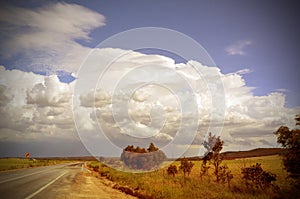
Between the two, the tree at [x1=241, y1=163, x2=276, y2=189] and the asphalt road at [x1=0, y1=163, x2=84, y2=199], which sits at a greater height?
the tree at [x1=241, y1=163, x2=276, y2=189]

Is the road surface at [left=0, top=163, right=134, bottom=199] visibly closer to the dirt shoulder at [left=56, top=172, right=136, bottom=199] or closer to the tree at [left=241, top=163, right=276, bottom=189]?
the dirt shoulder at [left=56, top=172, right=136, bottom=199]

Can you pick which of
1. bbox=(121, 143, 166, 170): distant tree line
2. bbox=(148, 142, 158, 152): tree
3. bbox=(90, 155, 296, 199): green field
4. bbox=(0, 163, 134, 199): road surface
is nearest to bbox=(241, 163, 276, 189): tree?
bbox=(90, 155, 296, 199): green field

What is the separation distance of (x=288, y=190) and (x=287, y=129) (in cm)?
390

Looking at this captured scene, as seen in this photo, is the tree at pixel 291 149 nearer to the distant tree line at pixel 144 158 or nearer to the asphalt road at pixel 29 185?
the asphalt road at pixel 29 185

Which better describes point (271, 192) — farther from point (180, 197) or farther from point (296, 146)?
point (180, 197)

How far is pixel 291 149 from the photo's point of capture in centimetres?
1273

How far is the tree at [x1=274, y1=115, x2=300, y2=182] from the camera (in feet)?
40.6

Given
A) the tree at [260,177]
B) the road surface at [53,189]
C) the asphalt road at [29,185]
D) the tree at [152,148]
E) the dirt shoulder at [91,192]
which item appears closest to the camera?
the asphalt road at [29,185]

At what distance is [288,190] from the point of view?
14.4 metres

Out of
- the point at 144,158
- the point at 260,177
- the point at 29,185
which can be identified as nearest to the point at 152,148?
the point at 144,158

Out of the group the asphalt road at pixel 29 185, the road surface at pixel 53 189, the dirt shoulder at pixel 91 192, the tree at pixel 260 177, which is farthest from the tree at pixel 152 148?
the tree at pixel 260 177

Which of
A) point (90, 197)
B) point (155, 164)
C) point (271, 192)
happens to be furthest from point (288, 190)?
point (155, 164)

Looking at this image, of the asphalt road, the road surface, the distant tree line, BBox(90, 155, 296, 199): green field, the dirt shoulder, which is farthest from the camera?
the distant tree line

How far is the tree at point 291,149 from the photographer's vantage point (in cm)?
1238
